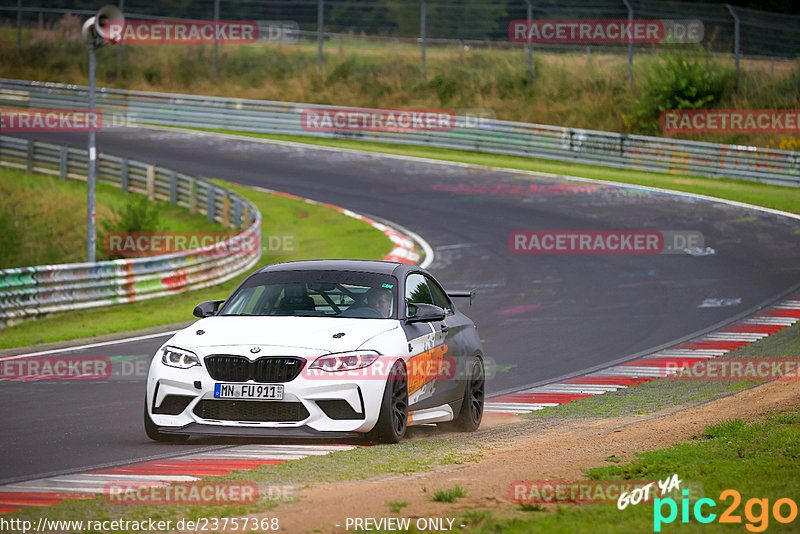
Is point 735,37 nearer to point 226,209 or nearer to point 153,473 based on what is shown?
point 226,209

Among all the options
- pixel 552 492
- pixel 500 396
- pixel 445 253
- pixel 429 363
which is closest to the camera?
pixel 552 492

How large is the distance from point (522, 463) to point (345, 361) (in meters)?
1.66

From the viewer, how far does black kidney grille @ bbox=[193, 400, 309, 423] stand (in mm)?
8602

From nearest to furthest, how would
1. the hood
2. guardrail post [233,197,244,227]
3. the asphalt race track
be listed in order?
the hood, the asphalt race track, guardrail post [233,197,244,227]

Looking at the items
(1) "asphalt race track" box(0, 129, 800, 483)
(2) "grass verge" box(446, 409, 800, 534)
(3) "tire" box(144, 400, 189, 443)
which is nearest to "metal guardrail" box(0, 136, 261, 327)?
(1) "asphalt race track" box(0, 129, 800, 483)

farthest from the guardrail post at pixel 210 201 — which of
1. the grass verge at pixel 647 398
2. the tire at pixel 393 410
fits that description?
the tire at pixel 393 410

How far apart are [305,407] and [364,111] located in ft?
116

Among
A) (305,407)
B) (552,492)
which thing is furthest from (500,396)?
(552,492)

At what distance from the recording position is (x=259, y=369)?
28.6ft

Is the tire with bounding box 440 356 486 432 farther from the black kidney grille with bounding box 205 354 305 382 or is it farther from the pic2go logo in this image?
the pic2go logo

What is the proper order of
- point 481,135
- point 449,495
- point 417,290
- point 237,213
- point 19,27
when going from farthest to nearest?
1. point 19,27
2. point 481,135
3. point 237,213
4. point 417,290
5. point 449,495

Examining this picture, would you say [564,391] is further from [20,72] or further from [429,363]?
[20,72]

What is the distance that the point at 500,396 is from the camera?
12.8 meters

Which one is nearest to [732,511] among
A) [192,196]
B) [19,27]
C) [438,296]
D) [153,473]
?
[153,473]
